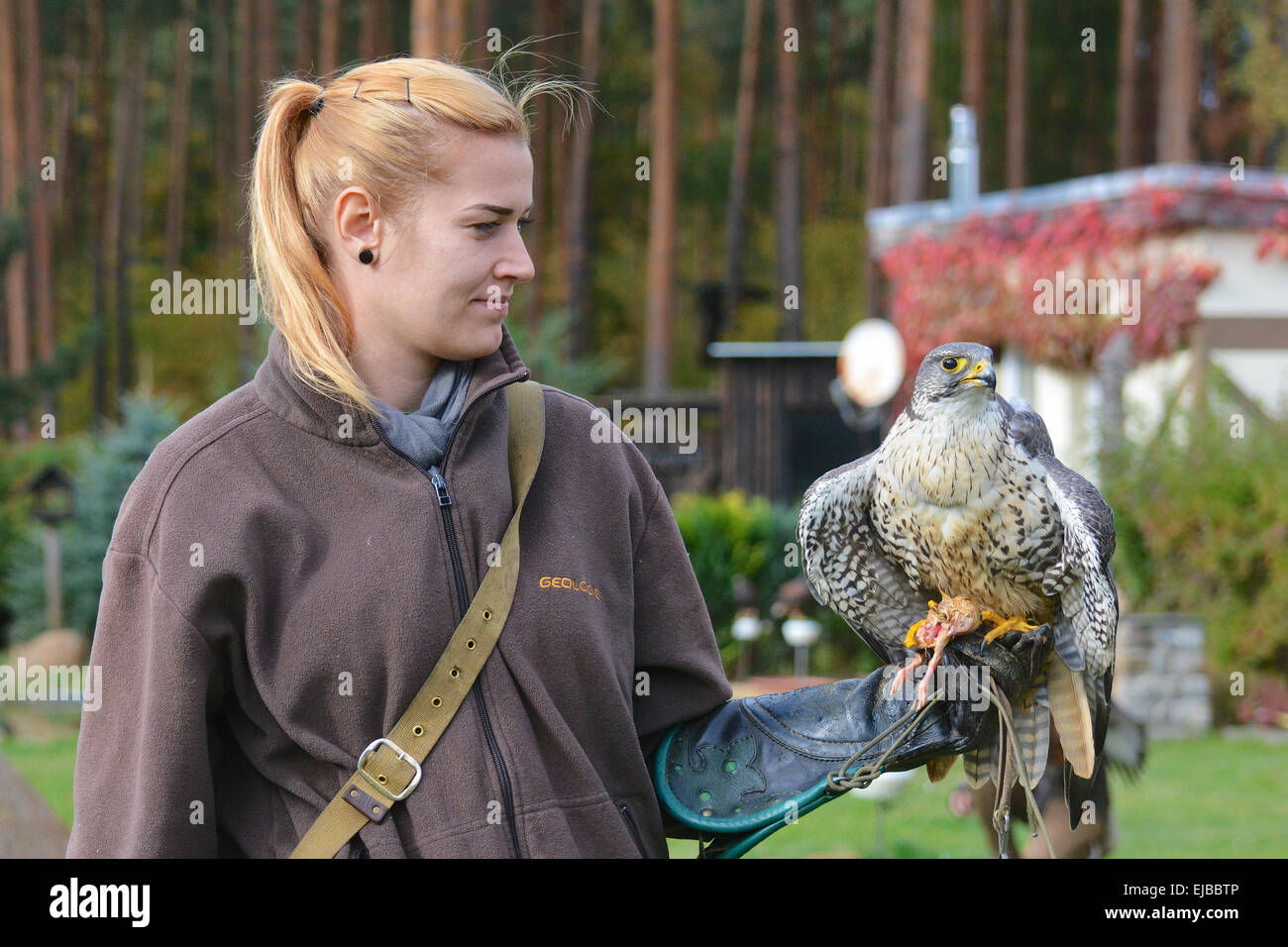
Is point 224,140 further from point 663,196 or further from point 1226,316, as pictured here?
point 1226,316

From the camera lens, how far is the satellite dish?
10.6 m

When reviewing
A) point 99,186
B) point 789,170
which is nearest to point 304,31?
point 99,186

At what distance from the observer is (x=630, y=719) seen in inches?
77.8

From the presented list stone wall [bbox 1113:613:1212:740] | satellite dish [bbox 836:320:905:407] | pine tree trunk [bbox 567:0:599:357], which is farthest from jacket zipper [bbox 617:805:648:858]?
pine tree trunk [bbox 567:0:599:357]

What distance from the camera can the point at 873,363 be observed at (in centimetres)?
1061

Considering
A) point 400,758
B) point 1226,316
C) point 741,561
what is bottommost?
point 741,561

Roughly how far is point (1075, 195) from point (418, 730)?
10583 mm

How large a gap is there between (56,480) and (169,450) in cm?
908

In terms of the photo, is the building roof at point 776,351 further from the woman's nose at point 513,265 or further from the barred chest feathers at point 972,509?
the woman's nose at point 513,265

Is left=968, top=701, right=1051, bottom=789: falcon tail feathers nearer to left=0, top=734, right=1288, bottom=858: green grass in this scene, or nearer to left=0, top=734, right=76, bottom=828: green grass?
left=0, top=734, right=1288, bottom=858: green grass

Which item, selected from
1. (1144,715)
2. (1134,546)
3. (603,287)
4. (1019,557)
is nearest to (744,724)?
(1019,557)

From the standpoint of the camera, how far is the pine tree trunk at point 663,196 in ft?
59.5

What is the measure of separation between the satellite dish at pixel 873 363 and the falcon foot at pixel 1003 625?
27.9ft

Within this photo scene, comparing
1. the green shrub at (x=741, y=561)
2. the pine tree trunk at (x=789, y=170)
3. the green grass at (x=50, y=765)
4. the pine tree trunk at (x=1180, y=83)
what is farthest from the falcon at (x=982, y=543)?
the pine tree trunk at (x=789, y=170)
